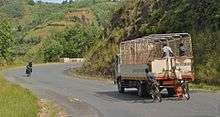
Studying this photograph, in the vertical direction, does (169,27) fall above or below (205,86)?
above

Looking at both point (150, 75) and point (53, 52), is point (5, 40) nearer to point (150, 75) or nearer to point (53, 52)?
point (53, 52)

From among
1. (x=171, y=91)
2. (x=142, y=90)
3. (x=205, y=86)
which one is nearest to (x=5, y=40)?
(x=205, y=86)

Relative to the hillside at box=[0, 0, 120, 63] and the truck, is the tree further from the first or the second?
the truck

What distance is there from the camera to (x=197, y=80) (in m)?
36.0

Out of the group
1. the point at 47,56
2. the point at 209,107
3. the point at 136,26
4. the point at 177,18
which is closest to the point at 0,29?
the point at 47,56

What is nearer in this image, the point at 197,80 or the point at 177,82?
the point at 177,82

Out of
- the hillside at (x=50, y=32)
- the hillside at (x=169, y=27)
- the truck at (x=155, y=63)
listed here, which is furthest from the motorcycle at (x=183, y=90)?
the hillside at (x=50, y=32)

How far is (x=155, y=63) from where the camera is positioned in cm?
2627

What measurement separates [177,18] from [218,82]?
12.5 m

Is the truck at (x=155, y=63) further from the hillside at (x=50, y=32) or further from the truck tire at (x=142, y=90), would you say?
the hillside at (x=50, y=32)

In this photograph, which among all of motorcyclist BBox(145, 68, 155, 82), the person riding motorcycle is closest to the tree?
motorcyclist BBox(145, 68, 155, 82)

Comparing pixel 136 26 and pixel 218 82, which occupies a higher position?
pixel 136 26

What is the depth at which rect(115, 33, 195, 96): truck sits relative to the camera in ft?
86.0

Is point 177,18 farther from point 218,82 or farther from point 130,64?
point 130,64
